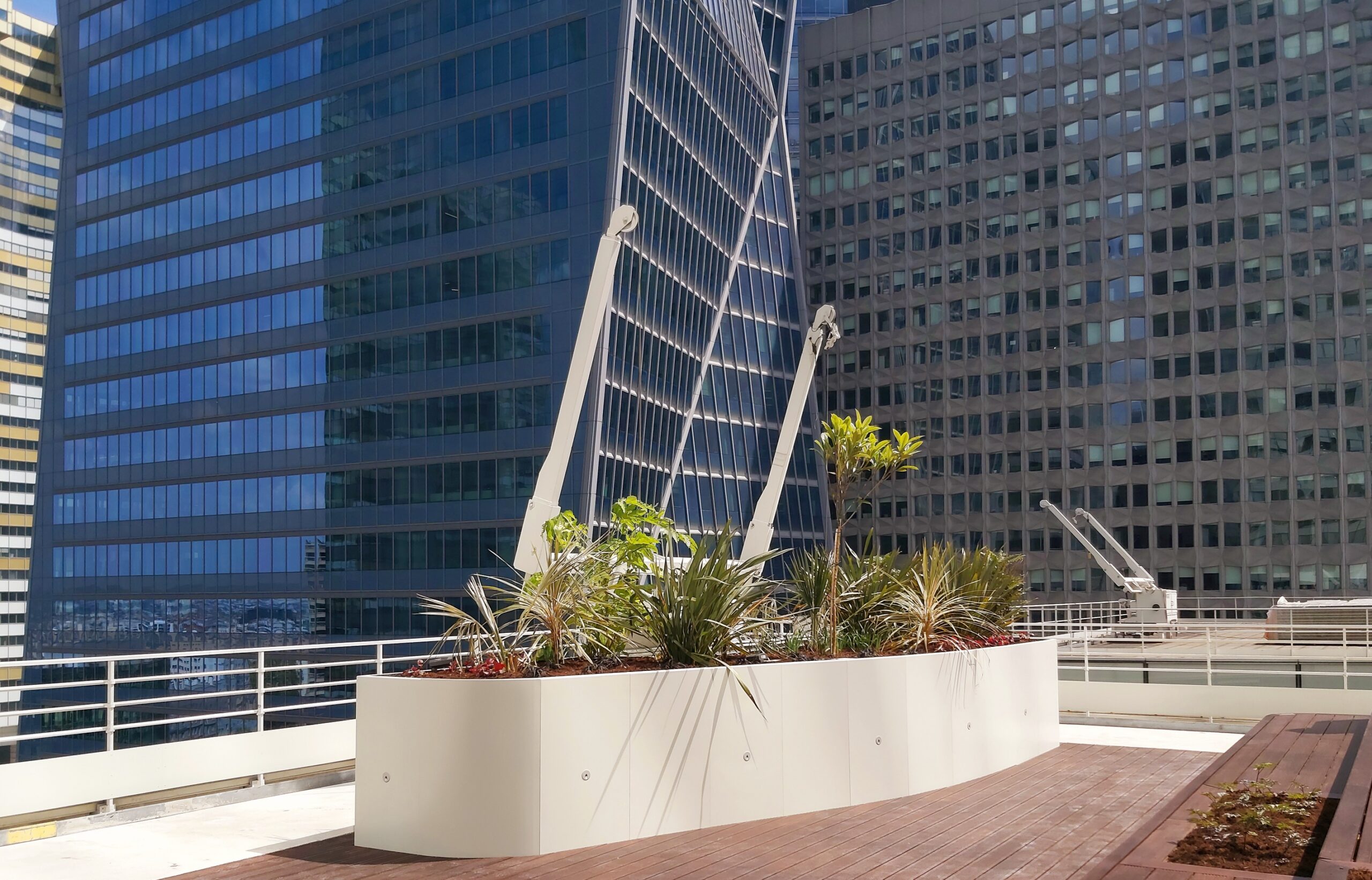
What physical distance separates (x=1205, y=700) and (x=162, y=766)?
14.2m

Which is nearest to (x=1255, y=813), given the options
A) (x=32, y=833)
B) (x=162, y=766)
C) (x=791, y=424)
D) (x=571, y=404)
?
(x=32, y=833)

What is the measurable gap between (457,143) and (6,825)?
51678 millimetres

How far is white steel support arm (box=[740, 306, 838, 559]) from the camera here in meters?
17.2

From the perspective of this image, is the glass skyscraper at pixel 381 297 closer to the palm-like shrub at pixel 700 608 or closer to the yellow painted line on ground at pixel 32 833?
the palm-like shrub at pixel 700 608

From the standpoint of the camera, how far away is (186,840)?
377 inches

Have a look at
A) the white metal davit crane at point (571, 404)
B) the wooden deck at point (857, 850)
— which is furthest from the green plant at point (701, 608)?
the white metal davit crane at point (571, 404)

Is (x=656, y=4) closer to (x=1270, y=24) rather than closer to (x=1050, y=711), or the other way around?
(x=1270, y=24)

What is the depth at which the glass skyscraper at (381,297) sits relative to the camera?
179 ft

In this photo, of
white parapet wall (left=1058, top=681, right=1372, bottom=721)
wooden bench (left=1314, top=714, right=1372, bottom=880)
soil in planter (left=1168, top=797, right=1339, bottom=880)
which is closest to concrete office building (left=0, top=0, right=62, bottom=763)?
white parapet wall (left=1058, top=681, right=1372, bottom=721)

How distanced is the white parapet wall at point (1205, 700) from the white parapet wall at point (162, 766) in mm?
10263

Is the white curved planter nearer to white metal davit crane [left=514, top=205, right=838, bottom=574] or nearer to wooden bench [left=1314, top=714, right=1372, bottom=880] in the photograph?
white metal davit crane [left=514, top=205, right=838, bottom=574]

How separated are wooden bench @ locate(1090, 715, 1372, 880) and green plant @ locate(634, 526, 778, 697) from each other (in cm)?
367

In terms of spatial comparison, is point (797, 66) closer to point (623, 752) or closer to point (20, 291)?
point (20, 291)

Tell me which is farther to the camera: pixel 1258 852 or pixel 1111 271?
pixel 1111 271
